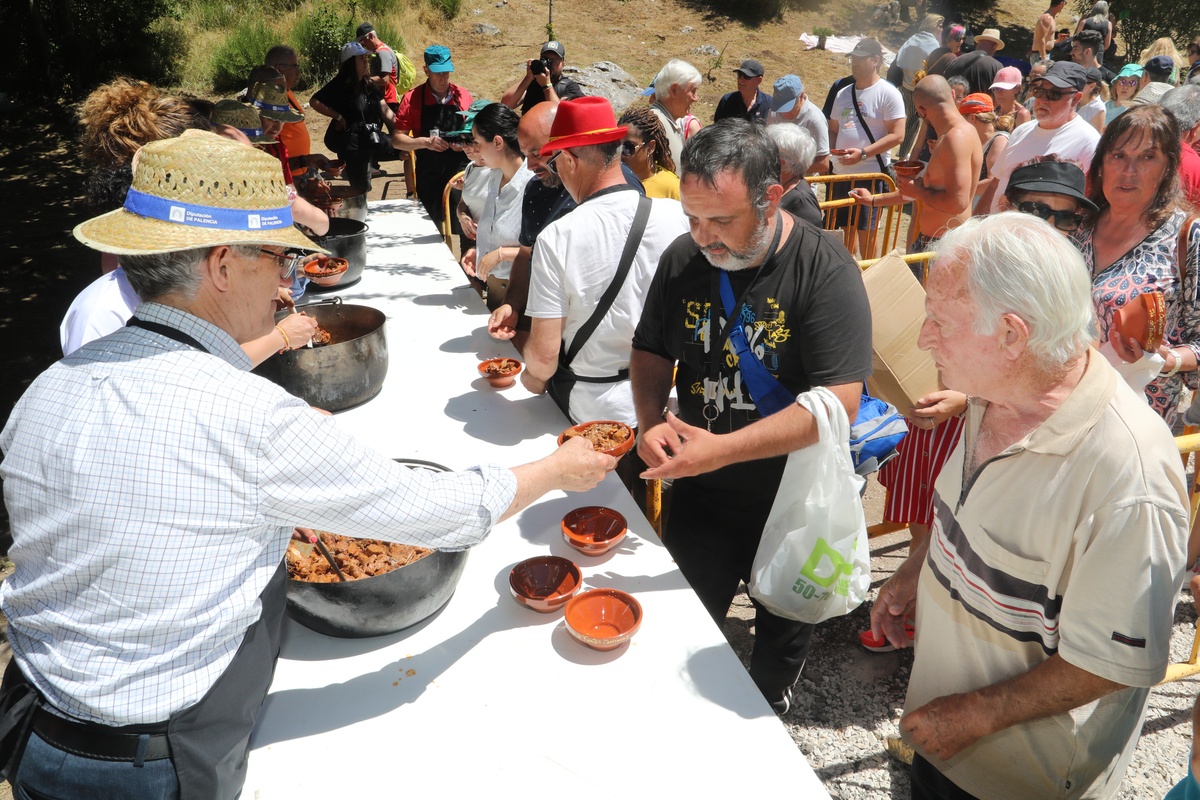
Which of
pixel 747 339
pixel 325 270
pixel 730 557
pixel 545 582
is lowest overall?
pixel 730 557

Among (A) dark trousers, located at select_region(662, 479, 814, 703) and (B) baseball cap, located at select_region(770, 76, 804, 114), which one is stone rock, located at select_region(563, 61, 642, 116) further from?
(A) dark trousers, located at select_region(662, 479, 814, 703)

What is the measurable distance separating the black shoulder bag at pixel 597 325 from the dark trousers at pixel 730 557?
21.0 inches

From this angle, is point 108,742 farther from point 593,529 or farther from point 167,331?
point 593,529

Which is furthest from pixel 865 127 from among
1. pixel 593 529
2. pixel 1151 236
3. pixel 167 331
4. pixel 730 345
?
pixel 167 331

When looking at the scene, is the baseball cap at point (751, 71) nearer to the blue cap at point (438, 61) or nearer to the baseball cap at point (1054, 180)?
the blue cap at point (438, 61)

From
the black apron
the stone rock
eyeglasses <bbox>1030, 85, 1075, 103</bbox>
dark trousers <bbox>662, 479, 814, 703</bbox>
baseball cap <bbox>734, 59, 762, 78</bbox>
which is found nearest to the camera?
dark trousers <bbox>662, 479, 814, 703</bbox>

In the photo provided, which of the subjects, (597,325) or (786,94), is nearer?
(597,325)

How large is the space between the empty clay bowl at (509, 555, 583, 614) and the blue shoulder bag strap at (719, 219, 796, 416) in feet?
2.65

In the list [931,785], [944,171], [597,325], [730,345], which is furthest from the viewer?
[944,171]

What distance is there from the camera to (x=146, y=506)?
4.18ft

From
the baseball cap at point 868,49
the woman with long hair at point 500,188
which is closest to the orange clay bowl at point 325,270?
the woman with long hair at point 500,188

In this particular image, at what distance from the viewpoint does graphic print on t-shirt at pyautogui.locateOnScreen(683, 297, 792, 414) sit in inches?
90.7

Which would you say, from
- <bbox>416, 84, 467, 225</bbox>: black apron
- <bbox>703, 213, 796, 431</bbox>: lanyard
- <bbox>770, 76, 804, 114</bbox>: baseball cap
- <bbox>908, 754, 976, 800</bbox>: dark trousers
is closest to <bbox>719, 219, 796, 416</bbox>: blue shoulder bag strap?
<bbox>703, 213, 796, 431</bbox>: lanyard

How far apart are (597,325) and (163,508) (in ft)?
5.74
